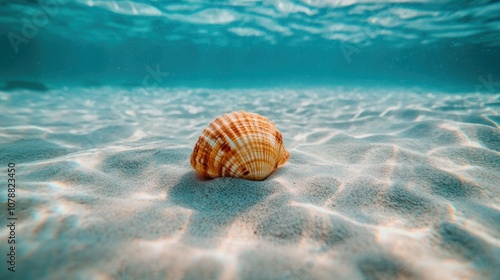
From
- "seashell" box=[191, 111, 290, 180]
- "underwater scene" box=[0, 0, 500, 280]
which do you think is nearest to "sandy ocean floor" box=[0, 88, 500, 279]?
"underwater scene" box=[0, 0, 500, 280]

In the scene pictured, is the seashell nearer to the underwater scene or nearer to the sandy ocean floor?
the underwater scene

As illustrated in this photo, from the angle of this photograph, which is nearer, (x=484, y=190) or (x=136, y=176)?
(x=484, y=190)

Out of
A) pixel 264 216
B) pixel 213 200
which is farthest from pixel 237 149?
pixel 264 216

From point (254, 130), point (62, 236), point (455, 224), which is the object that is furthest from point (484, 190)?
point (62, 236)

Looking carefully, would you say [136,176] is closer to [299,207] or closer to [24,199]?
[24,199]

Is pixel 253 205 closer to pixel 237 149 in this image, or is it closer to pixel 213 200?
pixel 213 200
